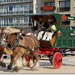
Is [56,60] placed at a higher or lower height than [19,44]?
lower

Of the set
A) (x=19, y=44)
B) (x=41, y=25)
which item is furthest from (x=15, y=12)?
(x=19, y=44)

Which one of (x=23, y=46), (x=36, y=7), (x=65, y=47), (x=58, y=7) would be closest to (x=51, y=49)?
(x=65, y=47)

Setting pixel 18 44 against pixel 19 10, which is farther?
pixel 19 10

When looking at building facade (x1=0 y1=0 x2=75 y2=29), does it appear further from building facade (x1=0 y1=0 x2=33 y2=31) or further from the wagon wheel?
the wagon wheel

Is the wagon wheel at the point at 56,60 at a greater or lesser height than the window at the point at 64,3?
lesser

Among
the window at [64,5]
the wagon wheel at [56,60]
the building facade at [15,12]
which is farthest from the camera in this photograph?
the building facade at [15,12]

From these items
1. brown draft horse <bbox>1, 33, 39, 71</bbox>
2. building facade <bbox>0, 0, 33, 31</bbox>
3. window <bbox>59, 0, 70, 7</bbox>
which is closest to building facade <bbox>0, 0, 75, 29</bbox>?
building facade <bbox>0, 0, 33, 31</bbox>

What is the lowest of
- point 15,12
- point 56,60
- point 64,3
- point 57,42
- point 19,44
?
point 56,60

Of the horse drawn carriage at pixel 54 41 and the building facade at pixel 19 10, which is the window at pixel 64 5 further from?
the horse drawn carriage at pixel 54 41

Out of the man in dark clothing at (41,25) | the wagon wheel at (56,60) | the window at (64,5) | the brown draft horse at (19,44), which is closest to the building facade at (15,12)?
the window at (64,5)

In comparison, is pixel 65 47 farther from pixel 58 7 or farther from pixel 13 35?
pixel 58 7

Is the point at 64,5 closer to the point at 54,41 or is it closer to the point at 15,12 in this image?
the point at 15,12

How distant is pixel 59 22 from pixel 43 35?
3.32 ft

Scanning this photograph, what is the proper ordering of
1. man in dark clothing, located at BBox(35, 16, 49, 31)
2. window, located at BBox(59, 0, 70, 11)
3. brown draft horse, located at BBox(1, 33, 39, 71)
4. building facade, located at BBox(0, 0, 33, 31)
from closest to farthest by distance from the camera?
brown draft horse, located at BBox(1, 33, 39, 71)
man in dark clothing, located at BBox(35, 16, 49, 31)
window, located at BBox(59, 0, 70, 11)
building facade, located at BBox(0, 0, 33, 31)
